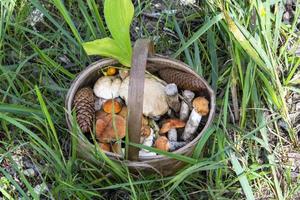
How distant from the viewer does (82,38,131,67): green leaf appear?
1381 mm

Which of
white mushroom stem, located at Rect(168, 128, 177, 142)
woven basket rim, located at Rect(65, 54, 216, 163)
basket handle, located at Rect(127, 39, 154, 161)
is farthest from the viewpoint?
white mushroom stem, located at Rect(168, 128, 177, 142)

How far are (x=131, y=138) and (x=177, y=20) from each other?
597mm

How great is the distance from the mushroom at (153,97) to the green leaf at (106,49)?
8cm

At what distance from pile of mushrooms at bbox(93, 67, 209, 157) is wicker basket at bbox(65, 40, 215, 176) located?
0.10ft

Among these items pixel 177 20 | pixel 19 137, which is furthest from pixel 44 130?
pixel 177 20

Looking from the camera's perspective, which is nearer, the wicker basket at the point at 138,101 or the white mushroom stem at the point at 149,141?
the wicker basket at the point at 138,101

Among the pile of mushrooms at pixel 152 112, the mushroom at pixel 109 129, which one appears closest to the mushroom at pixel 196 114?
the pile of mushrooms at pixel 152 112

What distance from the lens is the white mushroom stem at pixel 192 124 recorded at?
4.65ft

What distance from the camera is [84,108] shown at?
1.43m

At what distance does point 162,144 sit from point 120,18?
0.33 meters

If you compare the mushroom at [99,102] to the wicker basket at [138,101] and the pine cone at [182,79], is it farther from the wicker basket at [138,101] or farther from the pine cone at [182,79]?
the pine cone at [182,79]

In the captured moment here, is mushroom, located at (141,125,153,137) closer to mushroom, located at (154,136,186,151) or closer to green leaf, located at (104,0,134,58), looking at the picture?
mushroom, located at (154,136,186,151)

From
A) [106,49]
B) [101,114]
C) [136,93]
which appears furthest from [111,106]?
[136,93]

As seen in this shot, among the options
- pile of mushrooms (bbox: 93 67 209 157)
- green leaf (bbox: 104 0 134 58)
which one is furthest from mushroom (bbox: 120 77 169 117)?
green leaf (bbox: 104 0 134 58)
